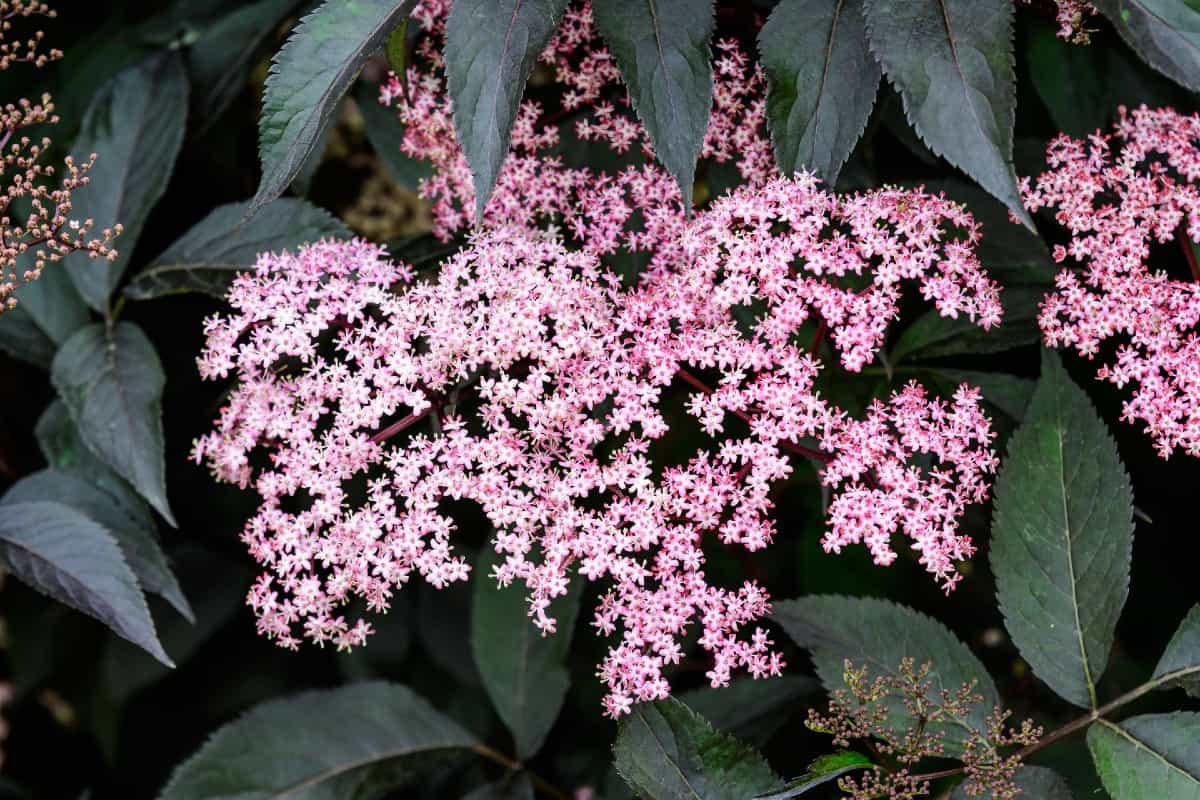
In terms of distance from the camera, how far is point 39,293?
2.22m

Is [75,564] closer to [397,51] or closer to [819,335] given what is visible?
[397,51]

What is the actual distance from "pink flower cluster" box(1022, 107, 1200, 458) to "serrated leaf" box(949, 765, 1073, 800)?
1.56ft

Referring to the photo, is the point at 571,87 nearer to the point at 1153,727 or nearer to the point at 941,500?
the point at 941,500

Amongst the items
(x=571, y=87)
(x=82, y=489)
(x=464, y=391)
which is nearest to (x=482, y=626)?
(x=464, y=391)

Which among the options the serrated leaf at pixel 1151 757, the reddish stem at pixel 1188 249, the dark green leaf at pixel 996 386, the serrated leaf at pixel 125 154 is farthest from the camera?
the serrated leaf at pixel 125 154

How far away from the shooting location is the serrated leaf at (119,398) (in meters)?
1.82

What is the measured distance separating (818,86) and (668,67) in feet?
0.66

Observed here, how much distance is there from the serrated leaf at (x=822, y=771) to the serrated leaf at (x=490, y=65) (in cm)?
81

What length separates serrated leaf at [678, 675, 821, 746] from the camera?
1.92 metres

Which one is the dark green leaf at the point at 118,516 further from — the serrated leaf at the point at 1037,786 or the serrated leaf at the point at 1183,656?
the serrated leaf at the point at 1183,656

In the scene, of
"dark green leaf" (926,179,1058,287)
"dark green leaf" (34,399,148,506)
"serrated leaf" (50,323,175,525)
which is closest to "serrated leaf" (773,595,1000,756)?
"dark green leaf" (926,179,1058,287)

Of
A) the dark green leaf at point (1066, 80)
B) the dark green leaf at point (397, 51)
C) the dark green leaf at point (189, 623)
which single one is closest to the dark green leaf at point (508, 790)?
the dark green leaf at point (189, 623)

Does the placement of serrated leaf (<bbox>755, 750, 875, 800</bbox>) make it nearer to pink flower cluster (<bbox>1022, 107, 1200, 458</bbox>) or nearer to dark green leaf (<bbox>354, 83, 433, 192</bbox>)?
pink flower cluster (<bbox>1022, 107, 1200, 458</bbox>)

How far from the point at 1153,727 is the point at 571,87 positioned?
4.63 feet
